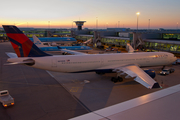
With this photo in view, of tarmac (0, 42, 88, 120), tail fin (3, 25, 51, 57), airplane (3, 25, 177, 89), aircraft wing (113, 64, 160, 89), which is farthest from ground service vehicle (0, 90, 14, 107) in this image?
aircraft wing (113, 64, 160, 89)

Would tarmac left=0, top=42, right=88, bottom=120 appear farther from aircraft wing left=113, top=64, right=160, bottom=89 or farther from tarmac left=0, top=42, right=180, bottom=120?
aircraft wing left=113, top=64, right=160, bottom=89

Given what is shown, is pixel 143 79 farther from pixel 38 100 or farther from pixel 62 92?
pixel 38 100

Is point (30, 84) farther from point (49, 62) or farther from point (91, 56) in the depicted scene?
point (91, 56)

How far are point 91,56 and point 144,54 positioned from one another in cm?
1074

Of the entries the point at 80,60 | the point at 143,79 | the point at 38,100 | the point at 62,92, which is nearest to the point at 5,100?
the point at 38,100

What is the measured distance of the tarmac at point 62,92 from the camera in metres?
14.6

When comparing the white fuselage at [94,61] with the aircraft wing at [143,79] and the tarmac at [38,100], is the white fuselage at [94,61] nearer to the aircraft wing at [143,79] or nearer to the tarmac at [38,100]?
the aircraft wing at [143,79]

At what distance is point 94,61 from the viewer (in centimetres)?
2412

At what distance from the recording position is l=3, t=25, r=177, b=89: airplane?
1961cm

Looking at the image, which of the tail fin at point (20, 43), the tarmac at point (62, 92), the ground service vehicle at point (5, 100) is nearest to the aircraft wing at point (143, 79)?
the tarmac at point (62, 92)

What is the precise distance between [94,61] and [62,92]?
7677 mm

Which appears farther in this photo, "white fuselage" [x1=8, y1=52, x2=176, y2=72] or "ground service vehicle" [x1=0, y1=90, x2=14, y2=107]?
"white fuselage" [x1=8, y1=52, x2=176, y2=72]

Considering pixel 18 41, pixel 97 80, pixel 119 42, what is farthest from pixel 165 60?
pixel 119 42

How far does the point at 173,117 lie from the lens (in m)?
4.89
